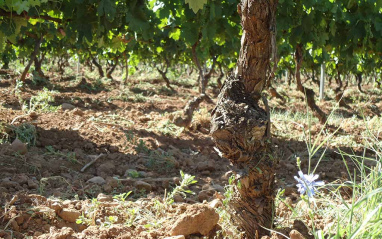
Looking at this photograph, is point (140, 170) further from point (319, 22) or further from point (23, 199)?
point (319, 22)

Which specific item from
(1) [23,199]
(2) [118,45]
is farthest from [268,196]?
(2) [118,45]

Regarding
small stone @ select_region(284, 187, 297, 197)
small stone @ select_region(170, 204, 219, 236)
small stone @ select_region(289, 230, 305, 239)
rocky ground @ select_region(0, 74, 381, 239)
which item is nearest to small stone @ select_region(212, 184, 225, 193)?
rocky ground @ select_region(0, 74, 381, 239)

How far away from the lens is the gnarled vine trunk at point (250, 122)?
64.1 inches

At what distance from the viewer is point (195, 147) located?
4.62 m

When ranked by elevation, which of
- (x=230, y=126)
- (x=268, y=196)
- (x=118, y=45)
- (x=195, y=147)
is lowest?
(x=195, y=147)

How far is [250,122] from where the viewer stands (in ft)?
5.29

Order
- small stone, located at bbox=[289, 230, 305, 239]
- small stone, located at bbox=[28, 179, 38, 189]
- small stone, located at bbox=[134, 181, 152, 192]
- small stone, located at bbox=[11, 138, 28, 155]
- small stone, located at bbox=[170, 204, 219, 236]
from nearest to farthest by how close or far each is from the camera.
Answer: small stone, located at bbox=[289, 230, 305, 239] < small stone, located at bbox=[170, 204, 219, 236] < small stone, located at bbox=[28, 179, 38, 189] < small stone, located at bbox=[134, 181, 152, 192] < small stone, located at bbox=[11, 138, 28, 155]

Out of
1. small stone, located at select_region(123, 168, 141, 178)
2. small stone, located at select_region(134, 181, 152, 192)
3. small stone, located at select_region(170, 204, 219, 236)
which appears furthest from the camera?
small stone, located at select_region(123, 168, 141, 178)

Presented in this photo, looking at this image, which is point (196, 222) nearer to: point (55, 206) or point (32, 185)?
point (55, 206)

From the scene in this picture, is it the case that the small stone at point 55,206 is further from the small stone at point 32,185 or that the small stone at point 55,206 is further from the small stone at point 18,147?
the small stone at point 18,147

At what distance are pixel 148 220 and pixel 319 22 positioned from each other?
→ 142 inches

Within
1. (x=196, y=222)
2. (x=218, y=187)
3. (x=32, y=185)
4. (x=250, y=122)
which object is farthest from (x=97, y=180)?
(x=250, y=122)

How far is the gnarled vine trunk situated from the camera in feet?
5.34

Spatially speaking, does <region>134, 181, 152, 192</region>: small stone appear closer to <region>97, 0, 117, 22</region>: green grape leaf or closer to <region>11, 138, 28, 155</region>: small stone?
<region>11, 138, 28, 155</region>: small stone
